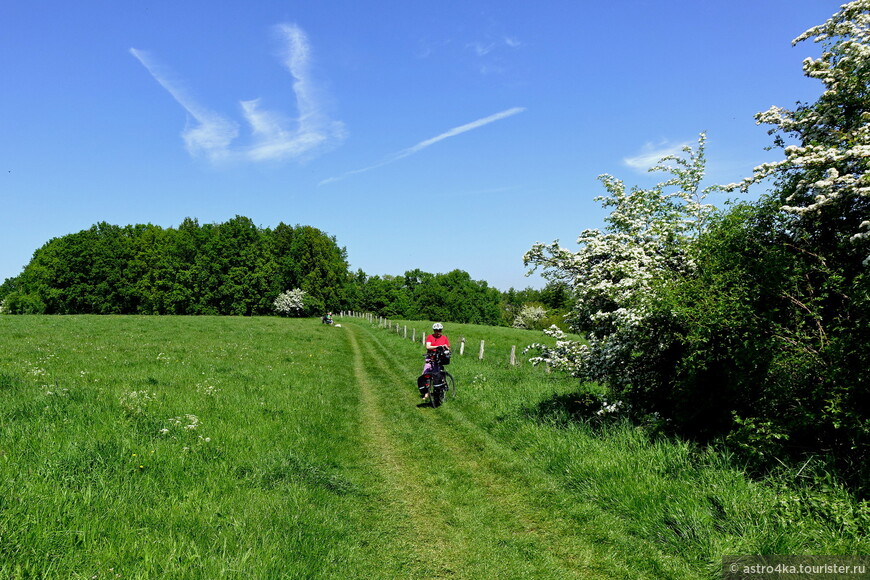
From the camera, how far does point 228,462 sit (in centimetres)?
726

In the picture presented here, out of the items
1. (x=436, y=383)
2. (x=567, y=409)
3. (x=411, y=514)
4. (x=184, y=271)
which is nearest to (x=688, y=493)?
(x=411, y=514)

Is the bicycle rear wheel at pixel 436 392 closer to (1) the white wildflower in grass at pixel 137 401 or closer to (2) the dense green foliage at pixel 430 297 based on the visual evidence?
(1) the white wildflower in grass at pixel 137 401

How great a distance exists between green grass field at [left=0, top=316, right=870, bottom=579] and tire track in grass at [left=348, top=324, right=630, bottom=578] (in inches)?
1.1

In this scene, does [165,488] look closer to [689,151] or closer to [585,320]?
[585,320]

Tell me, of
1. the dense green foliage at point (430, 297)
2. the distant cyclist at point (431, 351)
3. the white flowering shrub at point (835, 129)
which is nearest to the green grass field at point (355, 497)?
the distant cyclist at point (431, 351)

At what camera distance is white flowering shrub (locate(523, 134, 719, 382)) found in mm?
8109

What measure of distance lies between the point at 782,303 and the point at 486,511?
5098 millimetres

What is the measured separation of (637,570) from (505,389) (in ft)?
28.4

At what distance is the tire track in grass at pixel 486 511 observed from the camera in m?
5.18

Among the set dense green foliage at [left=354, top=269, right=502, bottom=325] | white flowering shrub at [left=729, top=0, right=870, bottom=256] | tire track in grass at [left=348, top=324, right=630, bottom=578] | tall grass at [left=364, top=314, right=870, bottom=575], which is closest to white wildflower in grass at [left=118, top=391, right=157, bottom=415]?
tire track in grass at [left=348, top=324, right=630, bottom=578]

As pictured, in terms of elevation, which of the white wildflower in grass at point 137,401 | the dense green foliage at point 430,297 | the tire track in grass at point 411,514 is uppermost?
the dense green foliage at point 430,297

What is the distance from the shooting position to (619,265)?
8.36 metres

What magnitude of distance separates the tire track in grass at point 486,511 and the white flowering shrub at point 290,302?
234 ft

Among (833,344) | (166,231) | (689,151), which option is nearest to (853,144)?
(833,344)
